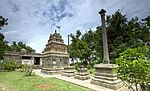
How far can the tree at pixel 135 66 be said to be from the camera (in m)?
3.99

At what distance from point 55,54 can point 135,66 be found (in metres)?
13.7

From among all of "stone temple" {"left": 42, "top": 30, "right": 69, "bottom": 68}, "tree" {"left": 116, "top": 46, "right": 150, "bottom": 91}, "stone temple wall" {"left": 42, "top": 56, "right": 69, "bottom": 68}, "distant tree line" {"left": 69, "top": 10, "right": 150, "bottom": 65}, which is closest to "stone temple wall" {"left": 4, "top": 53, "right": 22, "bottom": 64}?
"stone temple" {"left": 42, "top": 30, "right": 69, "bottom": 68}

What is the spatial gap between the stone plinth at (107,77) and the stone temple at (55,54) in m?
8.76

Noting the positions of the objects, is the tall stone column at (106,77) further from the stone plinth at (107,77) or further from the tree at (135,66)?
the tree at (135,66)

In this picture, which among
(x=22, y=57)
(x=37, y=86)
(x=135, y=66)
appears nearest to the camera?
(x=135, y=66)

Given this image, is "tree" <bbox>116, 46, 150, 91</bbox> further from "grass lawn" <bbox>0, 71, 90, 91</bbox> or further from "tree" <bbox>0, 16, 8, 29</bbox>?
"tree" <bbox>0, 16, 8, 29</bbox>

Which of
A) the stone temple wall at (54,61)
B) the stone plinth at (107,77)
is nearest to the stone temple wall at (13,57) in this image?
the stone temple wall at (54,61)

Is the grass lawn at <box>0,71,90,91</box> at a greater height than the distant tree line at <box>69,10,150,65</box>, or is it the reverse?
the distant tree line at <box>69,10,150,65</box>

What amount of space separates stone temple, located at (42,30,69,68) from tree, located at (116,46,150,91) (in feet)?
42.2

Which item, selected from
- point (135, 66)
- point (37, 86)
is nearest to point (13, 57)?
point (37, 86)

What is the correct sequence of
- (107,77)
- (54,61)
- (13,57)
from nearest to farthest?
(107,77)
(54,61)
(13,57)

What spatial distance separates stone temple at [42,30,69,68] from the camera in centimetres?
1651

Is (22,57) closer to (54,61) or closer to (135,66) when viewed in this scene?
(54,61)

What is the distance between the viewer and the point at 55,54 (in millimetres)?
16797
